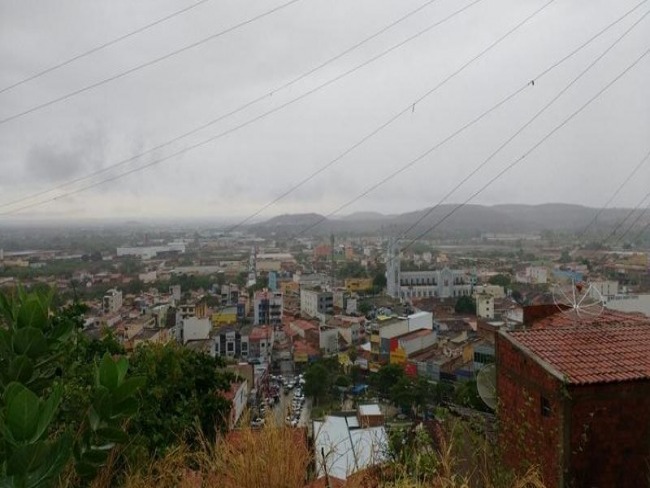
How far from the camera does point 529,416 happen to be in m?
2.52

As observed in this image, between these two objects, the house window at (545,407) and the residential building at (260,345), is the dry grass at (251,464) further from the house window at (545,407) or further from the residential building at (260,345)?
the residential building at (260,345)

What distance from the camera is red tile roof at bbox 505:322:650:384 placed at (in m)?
2.35

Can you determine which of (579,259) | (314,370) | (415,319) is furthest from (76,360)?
(579,259)

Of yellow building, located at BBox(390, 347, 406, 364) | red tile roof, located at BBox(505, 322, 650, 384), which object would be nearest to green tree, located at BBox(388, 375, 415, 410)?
yellow building, located at BBox(390, 347, 406, 364)

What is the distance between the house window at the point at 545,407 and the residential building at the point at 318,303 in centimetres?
1790

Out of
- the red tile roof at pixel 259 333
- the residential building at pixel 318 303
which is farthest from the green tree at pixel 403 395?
the residential building at pixel 318 303

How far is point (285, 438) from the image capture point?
1.51 m

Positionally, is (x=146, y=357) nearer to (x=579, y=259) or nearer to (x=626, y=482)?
(x=626, y=482)

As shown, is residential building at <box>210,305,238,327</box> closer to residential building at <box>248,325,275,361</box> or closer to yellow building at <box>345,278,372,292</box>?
residential building at <box>248,325,275,361</box>

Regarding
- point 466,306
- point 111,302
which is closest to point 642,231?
point 466,306

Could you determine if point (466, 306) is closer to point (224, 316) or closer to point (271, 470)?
point (224, 316)

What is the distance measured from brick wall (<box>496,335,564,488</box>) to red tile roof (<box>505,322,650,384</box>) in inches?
3.4

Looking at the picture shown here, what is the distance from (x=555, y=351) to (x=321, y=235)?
1568 inches

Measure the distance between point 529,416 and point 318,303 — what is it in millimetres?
18689
